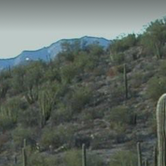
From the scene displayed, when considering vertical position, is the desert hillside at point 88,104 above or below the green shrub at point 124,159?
above

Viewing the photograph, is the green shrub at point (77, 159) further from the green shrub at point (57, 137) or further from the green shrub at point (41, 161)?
the green shrub at point (57, 137)

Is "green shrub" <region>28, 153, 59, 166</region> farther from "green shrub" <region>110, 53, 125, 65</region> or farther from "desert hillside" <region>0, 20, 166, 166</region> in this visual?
"green shrub" <region>110, 53, 125, 65</region>

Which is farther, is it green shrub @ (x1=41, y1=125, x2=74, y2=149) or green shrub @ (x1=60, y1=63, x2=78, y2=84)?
green shrub @ (x1=60, y1=63, x2=78, y2=84)

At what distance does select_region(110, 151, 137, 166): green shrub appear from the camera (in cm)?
1809

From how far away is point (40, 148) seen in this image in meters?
22.9

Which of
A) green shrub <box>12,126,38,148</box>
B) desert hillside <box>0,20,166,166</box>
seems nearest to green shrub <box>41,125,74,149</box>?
desert hillside <box>0,20,166,166</box>

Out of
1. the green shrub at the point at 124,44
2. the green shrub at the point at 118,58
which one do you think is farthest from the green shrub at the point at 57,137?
the green shrub at the point at 124,44

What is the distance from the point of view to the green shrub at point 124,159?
→ 18094 mm

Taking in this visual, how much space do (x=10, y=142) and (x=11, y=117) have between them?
2588 mm

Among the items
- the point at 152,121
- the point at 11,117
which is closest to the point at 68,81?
the point at 11,117

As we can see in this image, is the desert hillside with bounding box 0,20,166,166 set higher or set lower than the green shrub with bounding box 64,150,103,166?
higher

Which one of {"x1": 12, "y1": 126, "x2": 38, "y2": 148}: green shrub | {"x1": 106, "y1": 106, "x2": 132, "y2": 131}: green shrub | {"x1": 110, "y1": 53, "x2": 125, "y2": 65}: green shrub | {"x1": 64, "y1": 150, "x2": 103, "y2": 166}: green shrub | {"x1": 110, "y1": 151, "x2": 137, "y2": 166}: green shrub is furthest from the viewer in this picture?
{"x1": 110, "y1": 53, "x2": 125, "y2": 65}: green shrub

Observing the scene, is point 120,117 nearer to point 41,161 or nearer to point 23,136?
point 23,136

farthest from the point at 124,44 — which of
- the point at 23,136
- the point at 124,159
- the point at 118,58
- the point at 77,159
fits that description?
the point at 124,159
